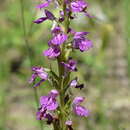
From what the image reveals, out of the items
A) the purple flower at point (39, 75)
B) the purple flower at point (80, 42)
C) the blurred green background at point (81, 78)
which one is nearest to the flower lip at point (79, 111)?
the purple flower at point (39, 75)

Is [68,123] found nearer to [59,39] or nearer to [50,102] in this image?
[50,102]

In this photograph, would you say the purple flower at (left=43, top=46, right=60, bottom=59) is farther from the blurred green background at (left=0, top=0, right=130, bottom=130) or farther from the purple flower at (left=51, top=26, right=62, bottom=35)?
the blurred green background at (left=0, top=0, right=130, bottom=130)

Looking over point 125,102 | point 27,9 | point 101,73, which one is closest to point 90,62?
point 101,73

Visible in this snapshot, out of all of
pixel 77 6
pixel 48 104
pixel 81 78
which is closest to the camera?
pixel 77 6

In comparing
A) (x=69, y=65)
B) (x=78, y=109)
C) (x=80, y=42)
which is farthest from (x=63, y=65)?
(x=78, y=109)

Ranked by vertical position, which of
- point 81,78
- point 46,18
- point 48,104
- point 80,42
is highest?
point 46,18

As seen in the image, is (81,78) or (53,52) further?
(81,78)

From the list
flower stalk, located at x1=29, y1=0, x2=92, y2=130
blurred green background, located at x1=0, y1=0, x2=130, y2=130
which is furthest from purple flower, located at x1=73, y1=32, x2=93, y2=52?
blurred green background, located at x1=0, y1=0, x2=130, y2=130

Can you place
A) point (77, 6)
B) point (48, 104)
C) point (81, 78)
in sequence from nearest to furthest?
point (77, 6) → point (48, 104) → point (81, 78)

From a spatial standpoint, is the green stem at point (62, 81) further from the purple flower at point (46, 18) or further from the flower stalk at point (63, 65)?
the purple flower at point (46, 18)

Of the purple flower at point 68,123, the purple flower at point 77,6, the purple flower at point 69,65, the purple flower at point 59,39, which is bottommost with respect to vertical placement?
the purple flower at point 68,123

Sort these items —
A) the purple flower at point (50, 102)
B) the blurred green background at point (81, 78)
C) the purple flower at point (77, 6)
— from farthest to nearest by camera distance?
the blurred green background at point (81, 78), the purple flower at point (50, 102), the purple flower at point (77, 6)

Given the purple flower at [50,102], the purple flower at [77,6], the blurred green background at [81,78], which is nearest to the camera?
the purple flower at [77,6]
